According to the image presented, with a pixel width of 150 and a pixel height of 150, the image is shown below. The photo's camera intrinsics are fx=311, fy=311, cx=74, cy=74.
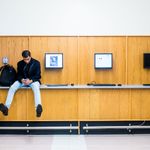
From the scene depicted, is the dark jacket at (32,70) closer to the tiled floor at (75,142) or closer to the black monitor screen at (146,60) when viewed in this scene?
the tiled floor at (75,142)

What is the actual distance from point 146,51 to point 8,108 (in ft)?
10.4

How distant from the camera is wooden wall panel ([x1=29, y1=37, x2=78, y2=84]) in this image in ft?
21.9

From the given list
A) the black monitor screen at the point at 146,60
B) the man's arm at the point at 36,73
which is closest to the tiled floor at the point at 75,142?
the man's arm at the point at 36,73

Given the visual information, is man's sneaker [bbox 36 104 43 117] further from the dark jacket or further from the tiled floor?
the dark jacket

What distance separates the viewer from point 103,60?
21.8 ft

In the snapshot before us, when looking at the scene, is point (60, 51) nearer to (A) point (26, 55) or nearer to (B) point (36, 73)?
(B) point (36, 73)

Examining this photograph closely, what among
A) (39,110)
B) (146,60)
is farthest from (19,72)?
(146,60)

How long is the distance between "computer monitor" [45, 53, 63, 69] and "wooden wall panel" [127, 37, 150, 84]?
4.78 ft

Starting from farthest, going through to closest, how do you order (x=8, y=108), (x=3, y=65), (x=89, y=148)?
(x=3, y=65)
(x=8, y=108)
(x=89, y=148)
